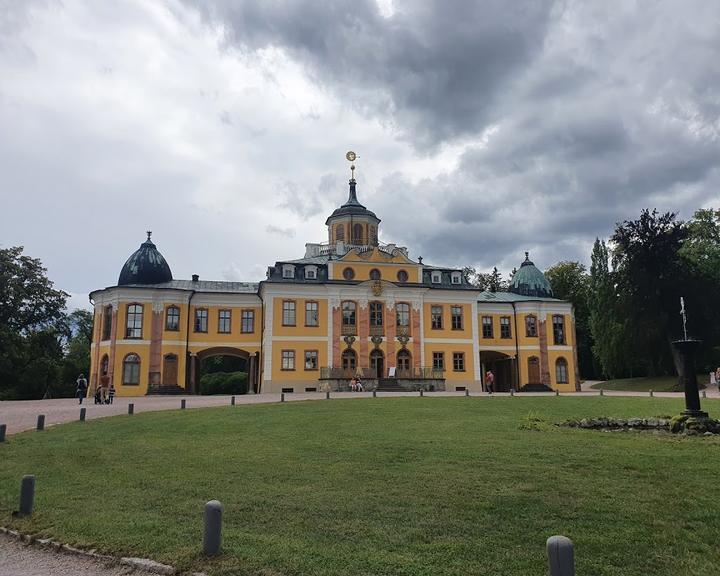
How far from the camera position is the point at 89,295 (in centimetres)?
4878

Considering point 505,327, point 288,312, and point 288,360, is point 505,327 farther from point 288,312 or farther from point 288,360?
point 288,360

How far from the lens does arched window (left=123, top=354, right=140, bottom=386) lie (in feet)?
148

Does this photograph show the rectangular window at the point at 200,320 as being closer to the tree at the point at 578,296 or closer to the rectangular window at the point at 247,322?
the rectangular window at the point at 247,322

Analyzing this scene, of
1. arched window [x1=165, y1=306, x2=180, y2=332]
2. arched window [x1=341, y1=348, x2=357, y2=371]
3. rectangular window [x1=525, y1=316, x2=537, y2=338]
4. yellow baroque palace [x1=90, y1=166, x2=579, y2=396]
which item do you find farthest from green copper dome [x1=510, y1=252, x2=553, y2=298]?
arched window [x1=165, y1=306, x2=180, y2=332]

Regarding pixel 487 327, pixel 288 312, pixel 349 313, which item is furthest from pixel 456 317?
pixel 288 312

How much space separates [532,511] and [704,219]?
168ft

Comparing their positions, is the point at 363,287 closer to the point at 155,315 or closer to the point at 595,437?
the point at 155,315

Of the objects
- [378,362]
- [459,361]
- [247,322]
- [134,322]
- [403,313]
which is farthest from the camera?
[459,361]

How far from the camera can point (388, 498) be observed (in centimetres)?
948

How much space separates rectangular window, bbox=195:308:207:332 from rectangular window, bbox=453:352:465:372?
810 inches

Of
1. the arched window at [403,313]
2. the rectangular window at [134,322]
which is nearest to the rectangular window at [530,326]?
the arched window at [403,313]

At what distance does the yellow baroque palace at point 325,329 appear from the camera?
46.2 meters

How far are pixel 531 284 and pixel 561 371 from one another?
9.13m

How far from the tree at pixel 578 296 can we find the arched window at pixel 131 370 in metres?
48.8
